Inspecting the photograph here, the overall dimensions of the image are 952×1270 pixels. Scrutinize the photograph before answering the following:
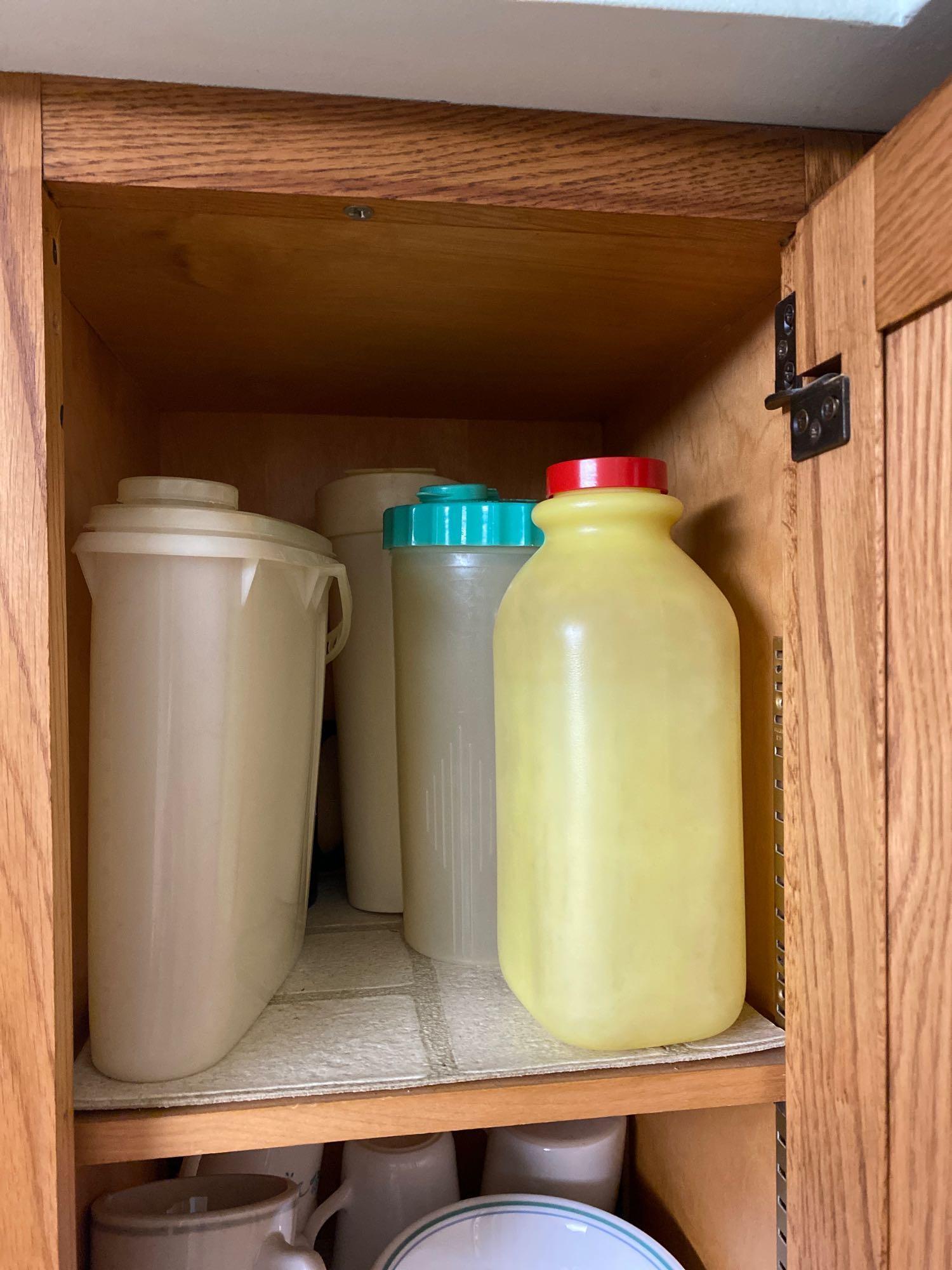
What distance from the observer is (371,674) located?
744 millimetres

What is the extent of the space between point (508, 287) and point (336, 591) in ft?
1.08

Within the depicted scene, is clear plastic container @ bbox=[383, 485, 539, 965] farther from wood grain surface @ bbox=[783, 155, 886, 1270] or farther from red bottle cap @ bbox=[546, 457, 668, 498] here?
wood grain surface @ bbox=[783, 155, 886, 1270]

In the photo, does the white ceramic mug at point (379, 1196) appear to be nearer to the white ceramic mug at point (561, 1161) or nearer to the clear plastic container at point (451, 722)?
the white ceramic mug at point (561, 1161)

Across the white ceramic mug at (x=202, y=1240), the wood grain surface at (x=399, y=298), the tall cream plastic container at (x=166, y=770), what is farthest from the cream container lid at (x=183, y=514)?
the white ceramic mug at (x=202, y=1240)

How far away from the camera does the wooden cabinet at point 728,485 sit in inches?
15.0

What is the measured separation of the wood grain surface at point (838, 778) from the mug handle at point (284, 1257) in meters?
0.29

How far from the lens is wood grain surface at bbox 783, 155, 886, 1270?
0.40 metres

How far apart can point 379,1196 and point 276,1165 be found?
85mm

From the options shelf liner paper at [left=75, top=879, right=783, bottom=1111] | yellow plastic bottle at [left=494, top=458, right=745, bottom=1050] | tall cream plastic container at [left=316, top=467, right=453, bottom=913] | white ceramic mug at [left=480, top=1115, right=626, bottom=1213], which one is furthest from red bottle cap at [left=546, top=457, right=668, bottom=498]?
white ceramic mug at [left=480, top=1115, right=626, bottom=1213]

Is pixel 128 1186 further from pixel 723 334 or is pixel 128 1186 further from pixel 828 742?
pixel 723 334

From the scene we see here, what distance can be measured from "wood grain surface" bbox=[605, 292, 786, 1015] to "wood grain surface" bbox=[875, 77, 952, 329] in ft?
0.39

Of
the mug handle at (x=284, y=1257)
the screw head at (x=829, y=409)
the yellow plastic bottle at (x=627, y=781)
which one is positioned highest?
the screw head at (x=829, y=409)

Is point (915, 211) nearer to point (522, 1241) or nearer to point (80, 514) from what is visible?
point (80, 514)

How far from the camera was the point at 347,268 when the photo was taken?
53 cm
